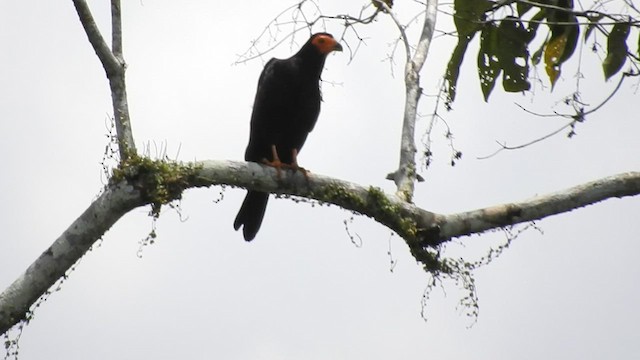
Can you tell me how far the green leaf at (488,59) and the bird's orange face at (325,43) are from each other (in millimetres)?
1466

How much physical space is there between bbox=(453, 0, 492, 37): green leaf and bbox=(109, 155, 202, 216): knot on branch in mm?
1681

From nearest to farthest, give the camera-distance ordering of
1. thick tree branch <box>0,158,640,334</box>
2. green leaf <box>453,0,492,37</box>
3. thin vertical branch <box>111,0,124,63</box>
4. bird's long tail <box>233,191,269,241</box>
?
thick tree branch <box>0,158,640,334</box>, thin vertical branch <box>111,0,124,63</box>, green leaf <box>453,0,492,37</box>, bird's long tail <box>233,191,269,241</box>

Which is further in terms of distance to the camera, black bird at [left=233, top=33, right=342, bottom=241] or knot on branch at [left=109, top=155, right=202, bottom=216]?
black bird at [left=233, top=33, right=342, bottom=241]

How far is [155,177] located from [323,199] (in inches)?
36.8

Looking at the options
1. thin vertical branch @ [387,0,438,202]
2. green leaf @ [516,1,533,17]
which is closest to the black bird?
thin vertical branch @ [387,0,438,202]

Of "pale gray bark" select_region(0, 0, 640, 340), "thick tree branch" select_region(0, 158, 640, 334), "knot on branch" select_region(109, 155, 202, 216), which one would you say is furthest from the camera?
"pale gray bark" select_region(0, 0, 640, 340)

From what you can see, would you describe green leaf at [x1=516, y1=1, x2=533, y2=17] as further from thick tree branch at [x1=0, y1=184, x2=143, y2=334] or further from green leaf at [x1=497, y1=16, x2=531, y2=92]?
thick tree branch at [x1=0, y1=184, x2=143, y2=334]

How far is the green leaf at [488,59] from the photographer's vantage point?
5.35m

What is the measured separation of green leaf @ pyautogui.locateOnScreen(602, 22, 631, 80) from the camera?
4.82 meters

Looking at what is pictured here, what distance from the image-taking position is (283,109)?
6.43 m

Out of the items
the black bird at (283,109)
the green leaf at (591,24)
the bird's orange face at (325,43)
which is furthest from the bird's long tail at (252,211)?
the green leaf at (591,24)

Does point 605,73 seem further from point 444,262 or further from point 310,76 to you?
point 310,76

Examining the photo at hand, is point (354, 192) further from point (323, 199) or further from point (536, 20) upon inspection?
point (536, 20)

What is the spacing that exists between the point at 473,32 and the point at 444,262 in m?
1.28
